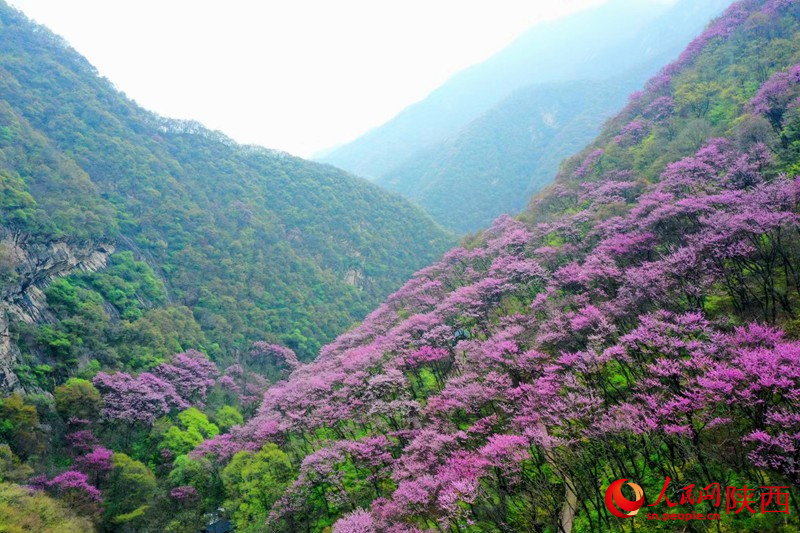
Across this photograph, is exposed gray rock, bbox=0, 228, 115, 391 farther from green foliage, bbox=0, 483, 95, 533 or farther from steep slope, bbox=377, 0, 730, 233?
steep slope, bbox=377, 0, 730, 233

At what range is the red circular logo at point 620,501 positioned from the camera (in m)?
12.7

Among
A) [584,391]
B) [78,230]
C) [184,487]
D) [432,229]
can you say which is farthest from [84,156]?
[584,391]

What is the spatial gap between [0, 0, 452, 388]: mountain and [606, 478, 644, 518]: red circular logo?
46.0 metres

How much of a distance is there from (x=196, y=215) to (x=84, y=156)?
820 inches

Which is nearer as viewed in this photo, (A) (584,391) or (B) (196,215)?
(A) (584,391)

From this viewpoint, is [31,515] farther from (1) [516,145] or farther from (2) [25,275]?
(1) [516,145]

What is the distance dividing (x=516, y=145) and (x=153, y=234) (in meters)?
123

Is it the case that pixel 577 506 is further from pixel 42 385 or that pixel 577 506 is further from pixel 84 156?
pixel 84 156

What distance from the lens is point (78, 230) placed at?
4950 centimetres

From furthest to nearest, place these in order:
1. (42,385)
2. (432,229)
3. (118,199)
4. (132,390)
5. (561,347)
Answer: (432,229) < (118,199) < (132,390) < (42,385) < (561,347)

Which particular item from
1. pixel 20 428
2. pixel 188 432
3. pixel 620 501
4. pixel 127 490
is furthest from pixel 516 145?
pixel 20 428

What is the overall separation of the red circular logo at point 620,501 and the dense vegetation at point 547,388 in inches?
17.7

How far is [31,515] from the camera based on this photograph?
21172 mm

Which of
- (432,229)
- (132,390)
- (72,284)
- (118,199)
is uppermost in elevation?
(118,199)
